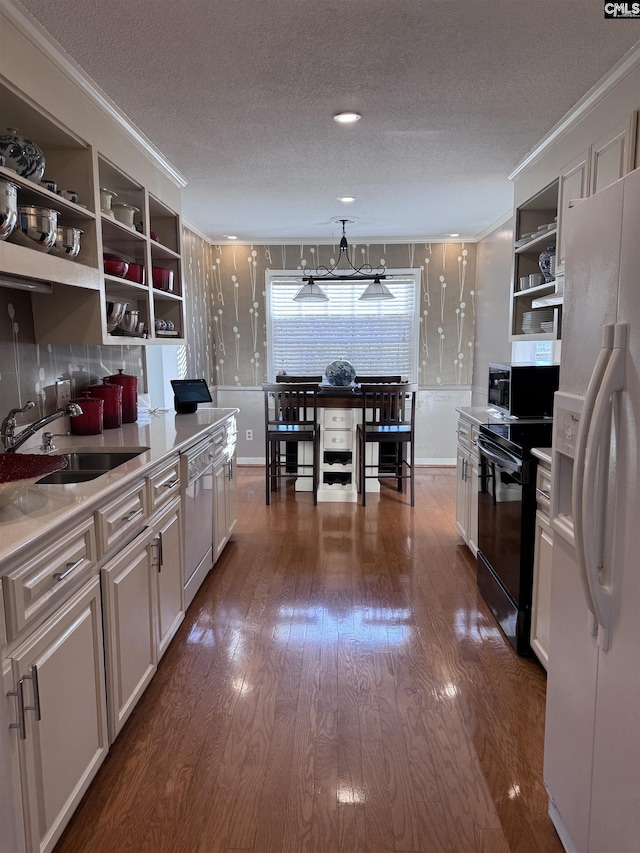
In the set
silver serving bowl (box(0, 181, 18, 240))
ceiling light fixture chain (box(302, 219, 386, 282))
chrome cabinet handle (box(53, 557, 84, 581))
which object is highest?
ceiling light fixture chain (box(302, 219, 386, 282))

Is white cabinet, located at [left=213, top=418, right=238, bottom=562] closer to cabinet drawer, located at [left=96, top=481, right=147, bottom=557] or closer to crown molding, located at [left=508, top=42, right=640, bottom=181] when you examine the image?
cabinet drawer, located at [left=96, top=481, right=147, bottom=557]

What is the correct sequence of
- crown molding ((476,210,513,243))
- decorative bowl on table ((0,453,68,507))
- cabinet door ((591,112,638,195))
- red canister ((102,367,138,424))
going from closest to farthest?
decorative bowl on table ((0,453,68,507)) < cabinet door ((591,112,638,195)) < red canister ((102,367,138,424)) < crown molding ((476,210,513,243))

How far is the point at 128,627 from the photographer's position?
1981 millimetres

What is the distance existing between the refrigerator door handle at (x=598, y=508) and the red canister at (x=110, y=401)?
96.7 inches

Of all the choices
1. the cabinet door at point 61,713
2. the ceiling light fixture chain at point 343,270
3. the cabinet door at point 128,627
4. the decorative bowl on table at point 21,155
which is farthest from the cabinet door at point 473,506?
the ceiling light fixture chain at point 343,270

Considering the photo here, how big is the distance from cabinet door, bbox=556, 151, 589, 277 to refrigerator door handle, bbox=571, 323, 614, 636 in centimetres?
172

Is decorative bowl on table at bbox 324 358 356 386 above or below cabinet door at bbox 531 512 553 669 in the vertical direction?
above

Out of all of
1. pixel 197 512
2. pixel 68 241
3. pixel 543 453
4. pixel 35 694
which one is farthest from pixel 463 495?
pixel 35 694

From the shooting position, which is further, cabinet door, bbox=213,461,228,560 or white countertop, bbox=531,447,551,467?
cabinet door, bbox=213,461,228,560

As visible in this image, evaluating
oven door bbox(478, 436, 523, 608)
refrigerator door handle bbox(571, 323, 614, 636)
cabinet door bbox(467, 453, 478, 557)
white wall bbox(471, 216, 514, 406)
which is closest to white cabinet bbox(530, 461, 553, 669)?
oven door bbox(478, 436, 523, 608)

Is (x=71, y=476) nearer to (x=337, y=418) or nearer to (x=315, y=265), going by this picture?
(x=337, y=418)

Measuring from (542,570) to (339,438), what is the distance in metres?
2.99

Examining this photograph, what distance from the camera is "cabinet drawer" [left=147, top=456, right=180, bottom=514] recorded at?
2.26 meters

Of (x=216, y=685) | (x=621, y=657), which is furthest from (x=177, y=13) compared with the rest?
(x=216, y=685)
